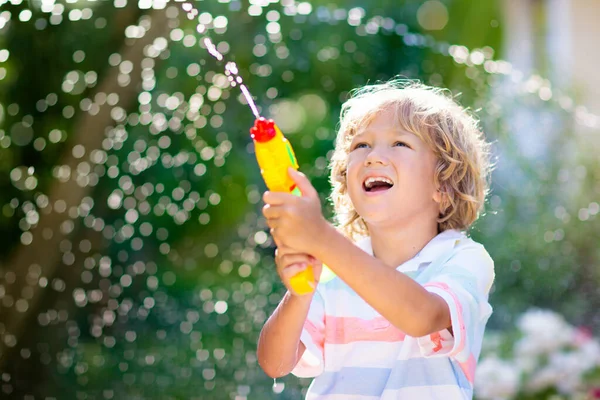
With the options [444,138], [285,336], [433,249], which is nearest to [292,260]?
[285,336]

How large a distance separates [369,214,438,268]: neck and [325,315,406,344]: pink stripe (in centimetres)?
11

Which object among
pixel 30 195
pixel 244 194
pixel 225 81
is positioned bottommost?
pixel 30 195

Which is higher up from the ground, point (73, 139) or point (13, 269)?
point (73, 139)

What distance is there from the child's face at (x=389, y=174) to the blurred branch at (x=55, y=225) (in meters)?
1.61

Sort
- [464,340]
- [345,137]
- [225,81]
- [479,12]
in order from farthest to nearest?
[479,12], [225,81], [345,137], [464,340]

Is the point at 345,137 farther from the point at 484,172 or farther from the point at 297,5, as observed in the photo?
the point at 297,5

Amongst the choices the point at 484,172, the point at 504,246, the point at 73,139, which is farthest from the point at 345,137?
the point at 504,246

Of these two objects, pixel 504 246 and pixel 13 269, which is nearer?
pixel 13 269

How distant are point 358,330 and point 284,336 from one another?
0.13 metres

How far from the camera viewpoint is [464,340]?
1.20m

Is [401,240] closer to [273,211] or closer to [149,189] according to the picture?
[273,211]

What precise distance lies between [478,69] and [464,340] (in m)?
2.08

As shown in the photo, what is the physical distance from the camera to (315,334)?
1.36 m

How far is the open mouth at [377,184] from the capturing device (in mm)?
1321
